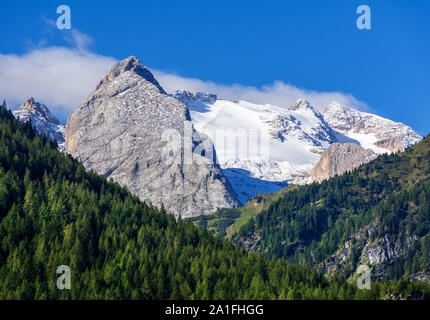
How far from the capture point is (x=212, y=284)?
199m

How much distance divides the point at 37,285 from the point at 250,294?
5413 cm
